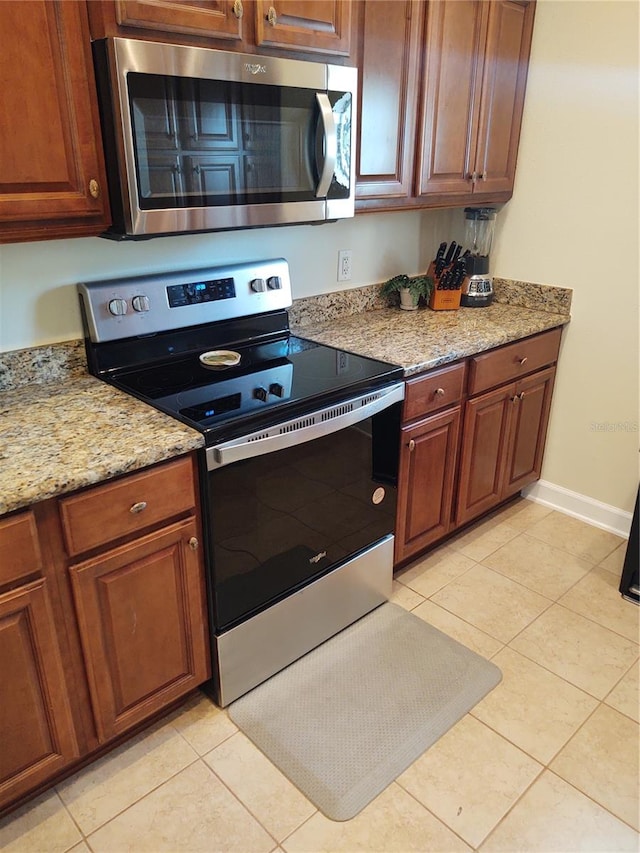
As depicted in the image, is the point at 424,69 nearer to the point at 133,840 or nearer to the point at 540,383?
the point at 540,383

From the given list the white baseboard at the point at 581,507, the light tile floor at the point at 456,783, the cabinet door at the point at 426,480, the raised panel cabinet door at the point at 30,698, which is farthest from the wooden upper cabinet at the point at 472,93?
→ the raised panel cabinet door at the point at 30,698

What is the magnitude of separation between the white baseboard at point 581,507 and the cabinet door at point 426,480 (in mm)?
716

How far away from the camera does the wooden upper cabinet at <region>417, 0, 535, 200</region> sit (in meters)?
2.18

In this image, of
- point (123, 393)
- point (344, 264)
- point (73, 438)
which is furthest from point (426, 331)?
point (73, 438)

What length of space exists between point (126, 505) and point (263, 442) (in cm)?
38

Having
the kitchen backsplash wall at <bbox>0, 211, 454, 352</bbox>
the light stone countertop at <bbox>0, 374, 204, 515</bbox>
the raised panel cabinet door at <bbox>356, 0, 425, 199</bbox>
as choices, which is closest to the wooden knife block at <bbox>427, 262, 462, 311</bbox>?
the kitchen backsplash wall at <bbox>0, 211, 454, 352</bbox>

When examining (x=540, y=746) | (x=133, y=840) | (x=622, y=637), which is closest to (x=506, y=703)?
(x=540, y=746)

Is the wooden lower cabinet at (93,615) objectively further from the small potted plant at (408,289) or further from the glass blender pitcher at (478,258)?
the glass blender pitcher at (478,258)

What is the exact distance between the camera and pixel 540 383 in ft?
8.98

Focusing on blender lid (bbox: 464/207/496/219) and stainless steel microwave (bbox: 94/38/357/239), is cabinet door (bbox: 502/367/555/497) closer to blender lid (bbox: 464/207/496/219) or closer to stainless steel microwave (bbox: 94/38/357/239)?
blender lid (bbox: 464/207/496/219)

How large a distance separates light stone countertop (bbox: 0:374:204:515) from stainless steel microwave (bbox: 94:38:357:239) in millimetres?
455

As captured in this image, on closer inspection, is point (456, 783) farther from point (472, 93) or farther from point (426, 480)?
point (472, 93)

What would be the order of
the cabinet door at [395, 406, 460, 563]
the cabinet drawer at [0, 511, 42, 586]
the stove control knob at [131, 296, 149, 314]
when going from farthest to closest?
the cabinet door at [395, 406, 460, 563]
the stove control knob at [131, 296, 149, 314]
the cabinet drawer at [0, 511, 42, 586]

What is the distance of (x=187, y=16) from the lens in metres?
1.53
